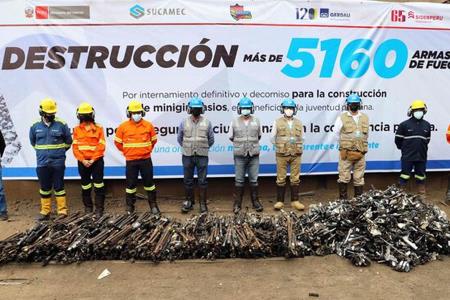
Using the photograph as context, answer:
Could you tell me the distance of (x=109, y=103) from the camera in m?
7.36

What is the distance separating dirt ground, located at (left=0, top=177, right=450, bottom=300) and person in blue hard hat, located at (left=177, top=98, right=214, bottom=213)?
2.27 meters

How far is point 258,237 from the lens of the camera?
17.2 feet

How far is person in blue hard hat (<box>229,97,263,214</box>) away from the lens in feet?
22.9

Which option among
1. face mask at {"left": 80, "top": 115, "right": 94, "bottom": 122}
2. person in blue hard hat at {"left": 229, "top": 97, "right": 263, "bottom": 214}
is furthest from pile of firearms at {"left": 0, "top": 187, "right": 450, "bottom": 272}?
face mask at {"left": 80, "top": 115, "right": 94, "bottom": 122}

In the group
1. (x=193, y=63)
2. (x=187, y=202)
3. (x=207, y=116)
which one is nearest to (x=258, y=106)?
(x=207, y=116)

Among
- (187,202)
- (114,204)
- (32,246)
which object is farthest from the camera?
(114,204)

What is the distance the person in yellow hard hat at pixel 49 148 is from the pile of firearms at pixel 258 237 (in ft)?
3.62

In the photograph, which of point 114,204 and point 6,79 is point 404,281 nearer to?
point 114,204

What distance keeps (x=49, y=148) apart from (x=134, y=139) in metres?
1.36

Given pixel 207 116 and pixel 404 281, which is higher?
pixel 207 116

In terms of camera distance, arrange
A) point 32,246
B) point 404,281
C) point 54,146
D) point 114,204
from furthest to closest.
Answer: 1. point 114,204
2. point 54,146
3. point 32,246
4. point 404,281

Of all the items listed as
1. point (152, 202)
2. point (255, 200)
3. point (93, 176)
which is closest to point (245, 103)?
point (255, 200)

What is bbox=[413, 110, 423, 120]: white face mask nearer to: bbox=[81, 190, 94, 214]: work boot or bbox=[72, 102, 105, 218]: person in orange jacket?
bbox=[72, 102, 105, 218]: person in orange jacket

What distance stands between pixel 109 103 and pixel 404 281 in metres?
5.55
